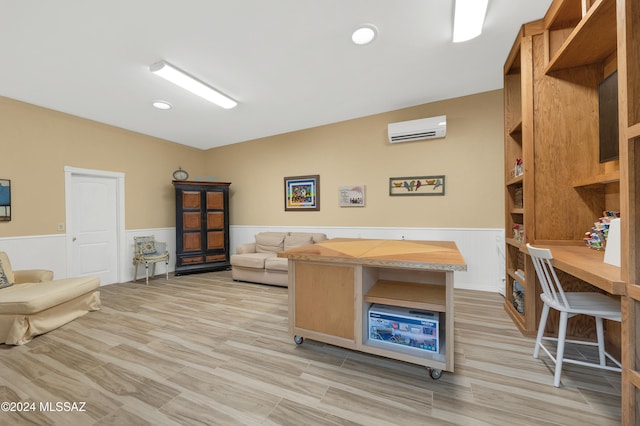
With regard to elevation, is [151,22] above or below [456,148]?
above

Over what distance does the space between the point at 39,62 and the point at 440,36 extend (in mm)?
4042

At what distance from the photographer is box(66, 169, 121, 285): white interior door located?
3.87 meters

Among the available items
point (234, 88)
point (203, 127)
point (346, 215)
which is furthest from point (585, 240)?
point (203, 127)

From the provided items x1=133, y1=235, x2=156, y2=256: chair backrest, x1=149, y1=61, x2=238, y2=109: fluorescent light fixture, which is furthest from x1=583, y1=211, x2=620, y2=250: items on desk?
x1=133, y1=235, x2=156, y2=256: chair backrest

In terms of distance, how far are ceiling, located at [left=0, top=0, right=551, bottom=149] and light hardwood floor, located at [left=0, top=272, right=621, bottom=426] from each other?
2.80 metres

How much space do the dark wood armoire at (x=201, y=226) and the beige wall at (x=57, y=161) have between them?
674 mm

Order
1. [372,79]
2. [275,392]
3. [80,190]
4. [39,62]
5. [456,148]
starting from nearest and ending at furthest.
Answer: [275,392], [39,62], [372,79], [456,148], [80,190]

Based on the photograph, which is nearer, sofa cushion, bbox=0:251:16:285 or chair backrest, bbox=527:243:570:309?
chair backrest, bbox=527:243:570:309

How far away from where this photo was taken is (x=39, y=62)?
252 centimetres

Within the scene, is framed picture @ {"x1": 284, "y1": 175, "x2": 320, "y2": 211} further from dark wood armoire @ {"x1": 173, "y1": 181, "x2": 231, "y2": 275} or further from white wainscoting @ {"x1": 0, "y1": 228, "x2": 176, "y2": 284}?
white wainscoting @ {"x1": 0, "y1": 228, "x2": 176, "y2": 284}

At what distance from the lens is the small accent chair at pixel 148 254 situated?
438 cm

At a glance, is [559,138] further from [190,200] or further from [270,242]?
[190,200]

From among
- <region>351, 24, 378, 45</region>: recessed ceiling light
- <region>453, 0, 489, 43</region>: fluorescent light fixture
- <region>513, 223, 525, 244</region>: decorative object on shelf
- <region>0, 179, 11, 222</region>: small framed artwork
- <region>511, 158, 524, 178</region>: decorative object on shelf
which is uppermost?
<region>351, 24, 378, 45</region>: recessed ceiling light

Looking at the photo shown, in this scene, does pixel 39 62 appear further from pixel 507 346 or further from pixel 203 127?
pixel 507 346
